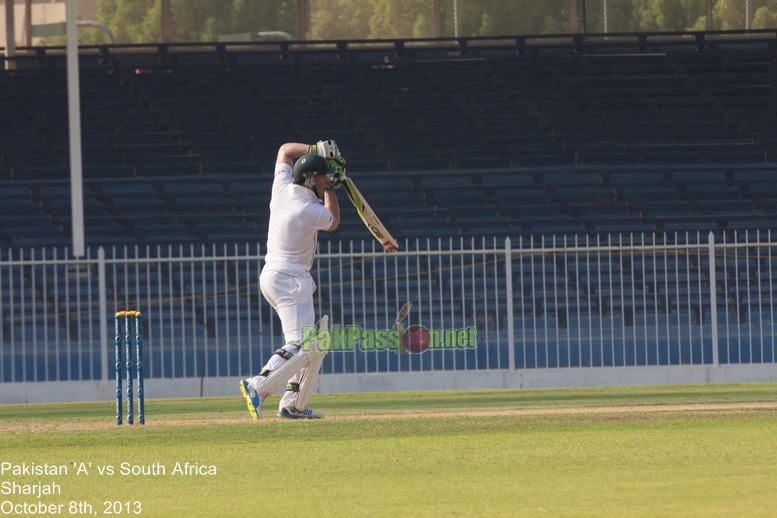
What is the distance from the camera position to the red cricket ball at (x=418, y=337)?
14000 mm

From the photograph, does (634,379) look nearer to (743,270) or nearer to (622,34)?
(743,270)

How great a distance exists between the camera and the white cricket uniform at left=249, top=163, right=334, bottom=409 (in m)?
8.45

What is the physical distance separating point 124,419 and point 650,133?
1393 centimetres

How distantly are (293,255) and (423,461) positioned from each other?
2.37 meters

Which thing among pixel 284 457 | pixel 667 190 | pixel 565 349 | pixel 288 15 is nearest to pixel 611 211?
pixel 667 190

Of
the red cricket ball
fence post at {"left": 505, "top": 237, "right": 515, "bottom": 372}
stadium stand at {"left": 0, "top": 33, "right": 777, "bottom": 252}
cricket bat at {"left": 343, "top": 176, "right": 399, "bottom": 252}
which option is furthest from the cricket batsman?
stadium stand at {"left": 0, "top": 33, "right": 777, "bottom": 252}

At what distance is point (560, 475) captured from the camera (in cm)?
612

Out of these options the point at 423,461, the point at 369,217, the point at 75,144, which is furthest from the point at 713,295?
the point at 75,144

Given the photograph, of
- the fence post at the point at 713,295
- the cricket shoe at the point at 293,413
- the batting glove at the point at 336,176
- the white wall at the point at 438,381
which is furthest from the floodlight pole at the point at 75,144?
the fence post at the point at 713,295

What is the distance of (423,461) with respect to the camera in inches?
264

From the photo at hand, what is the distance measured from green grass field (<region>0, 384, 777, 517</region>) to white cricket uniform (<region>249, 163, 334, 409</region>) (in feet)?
2.52

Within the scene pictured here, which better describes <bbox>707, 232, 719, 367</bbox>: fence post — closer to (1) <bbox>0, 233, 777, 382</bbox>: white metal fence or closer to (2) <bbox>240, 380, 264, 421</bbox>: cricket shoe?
(1) <bbox>0, 233, 777, 382</bbox>: white metal fence

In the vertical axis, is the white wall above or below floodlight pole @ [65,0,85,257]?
below

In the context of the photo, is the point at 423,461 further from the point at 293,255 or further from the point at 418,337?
the point at 418,337
